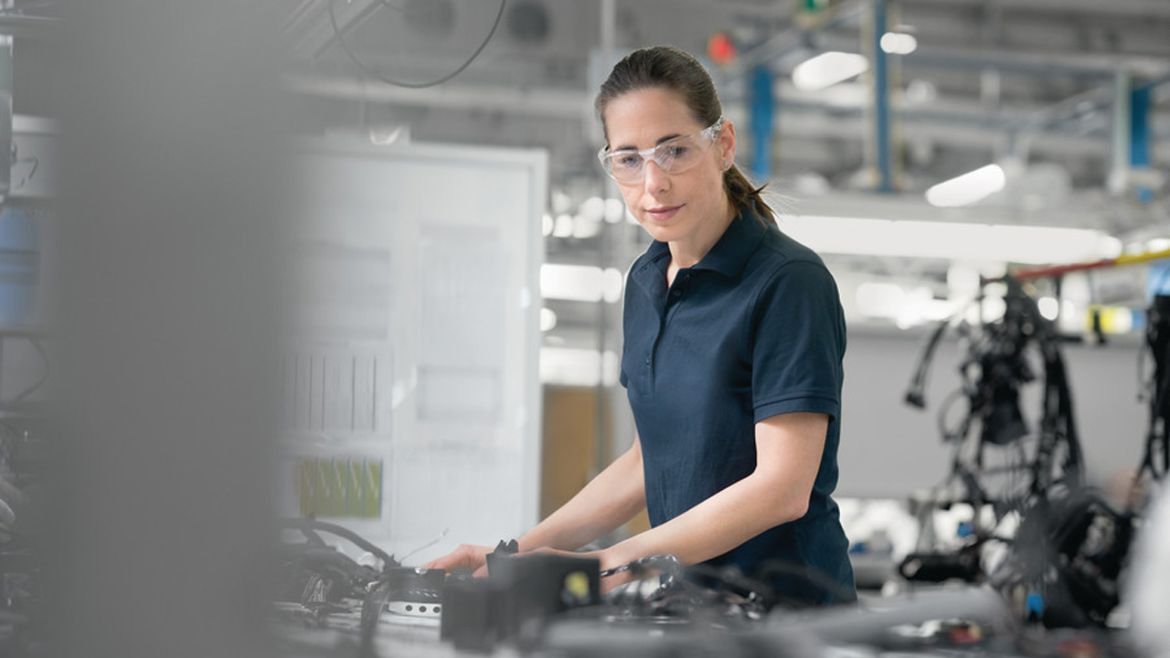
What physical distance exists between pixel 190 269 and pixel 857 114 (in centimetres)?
1067

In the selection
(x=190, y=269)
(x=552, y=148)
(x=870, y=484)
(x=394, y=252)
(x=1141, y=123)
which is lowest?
(x=870, y=484)

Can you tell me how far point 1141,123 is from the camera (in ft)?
27.2

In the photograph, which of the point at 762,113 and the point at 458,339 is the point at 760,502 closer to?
the point at 458,339

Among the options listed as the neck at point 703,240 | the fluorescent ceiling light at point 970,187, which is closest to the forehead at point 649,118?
the neck at point 703,240

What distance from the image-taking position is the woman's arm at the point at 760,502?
4.52 feet

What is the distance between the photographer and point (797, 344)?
1440mm

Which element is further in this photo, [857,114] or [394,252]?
[857,114]

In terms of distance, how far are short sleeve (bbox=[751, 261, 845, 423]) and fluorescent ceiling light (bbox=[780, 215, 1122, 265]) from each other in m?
4.59

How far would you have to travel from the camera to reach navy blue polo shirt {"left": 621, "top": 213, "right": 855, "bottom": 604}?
4.74 feet

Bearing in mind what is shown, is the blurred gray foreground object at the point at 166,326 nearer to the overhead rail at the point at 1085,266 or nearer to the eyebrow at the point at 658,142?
the eyebrow at the point at 658,142

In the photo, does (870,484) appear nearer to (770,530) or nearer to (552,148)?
(552,148)

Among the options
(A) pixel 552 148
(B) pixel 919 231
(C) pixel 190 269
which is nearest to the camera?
(C) pixel 190 269

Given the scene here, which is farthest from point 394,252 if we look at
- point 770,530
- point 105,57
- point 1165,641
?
point 105,57

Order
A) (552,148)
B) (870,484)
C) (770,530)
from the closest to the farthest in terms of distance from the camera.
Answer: (770,530) → (552,148) → (870,484)
